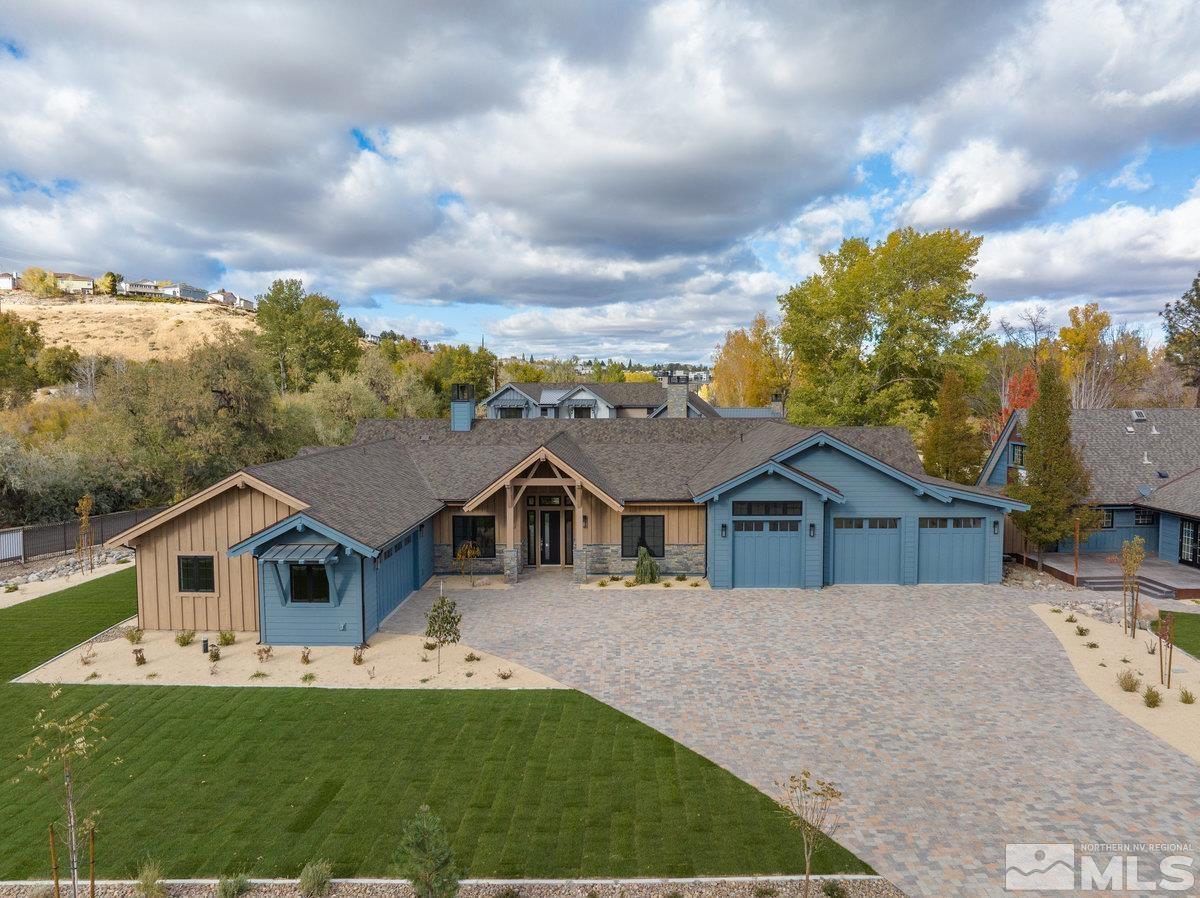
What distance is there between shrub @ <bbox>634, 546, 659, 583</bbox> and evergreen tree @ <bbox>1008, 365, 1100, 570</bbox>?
1298 centimetres

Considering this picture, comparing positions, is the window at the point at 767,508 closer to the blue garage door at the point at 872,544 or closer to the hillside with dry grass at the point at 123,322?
the blue garage door at the point at 872,544

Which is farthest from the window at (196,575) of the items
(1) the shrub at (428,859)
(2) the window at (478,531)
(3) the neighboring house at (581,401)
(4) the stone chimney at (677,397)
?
(3) the neighboring house at (581,401)

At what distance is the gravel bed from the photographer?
7.34m

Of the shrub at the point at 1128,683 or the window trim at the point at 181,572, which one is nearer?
the shrub at the point at 1128,683

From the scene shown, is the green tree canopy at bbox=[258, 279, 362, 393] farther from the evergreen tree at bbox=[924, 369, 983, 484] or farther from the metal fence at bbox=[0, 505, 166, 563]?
the evergreen tree at bbox=[924, 369, 983, 484]

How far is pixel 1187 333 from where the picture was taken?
135 ft

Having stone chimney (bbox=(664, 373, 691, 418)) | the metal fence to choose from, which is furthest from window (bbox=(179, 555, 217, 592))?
stone chimney (bbox=(664, 373, 691, 418))

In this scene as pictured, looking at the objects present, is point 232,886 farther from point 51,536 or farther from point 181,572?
point 51,536

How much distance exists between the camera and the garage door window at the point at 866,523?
21250mm

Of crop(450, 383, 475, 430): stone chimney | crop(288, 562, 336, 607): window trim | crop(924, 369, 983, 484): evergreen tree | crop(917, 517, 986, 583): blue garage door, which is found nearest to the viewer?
crop(288, 562, 336, 607): window trim

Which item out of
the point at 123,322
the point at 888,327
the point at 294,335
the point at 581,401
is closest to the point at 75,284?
the point at 123,322

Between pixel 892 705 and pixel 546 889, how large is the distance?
7786mm

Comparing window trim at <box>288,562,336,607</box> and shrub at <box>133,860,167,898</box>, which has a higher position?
window trim at <box>288,562,336,607</box>

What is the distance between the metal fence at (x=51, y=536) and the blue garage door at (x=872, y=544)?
28697mm
